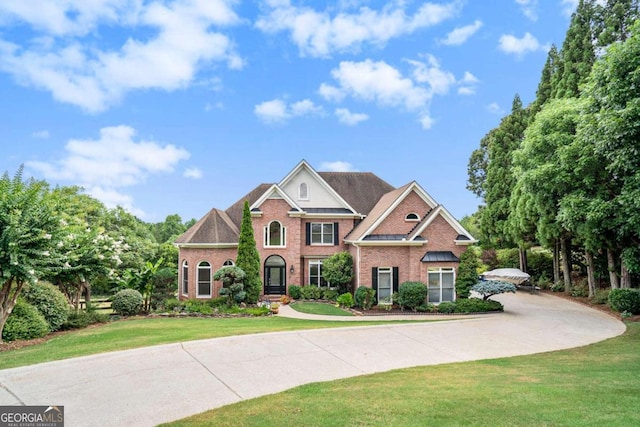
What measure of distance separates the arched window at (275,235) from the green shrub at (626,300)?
A: 18157 mm

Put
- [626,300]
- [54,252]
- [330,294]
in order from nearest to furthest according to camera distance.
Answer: [54,252] < [626,300] < [330,294]

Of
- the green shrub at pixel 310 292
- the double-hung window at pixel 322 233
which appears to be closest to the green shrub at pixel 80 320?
the green shrub at pixel 310 292

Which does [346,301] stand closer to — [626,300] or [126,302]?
[126,302]

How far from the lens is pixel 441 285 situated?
73.0ft

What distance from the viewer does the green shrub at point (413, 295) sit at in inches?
838

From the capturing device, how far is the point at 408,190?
23.7 meters

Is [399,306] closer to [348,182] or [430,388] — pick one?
[348,182]

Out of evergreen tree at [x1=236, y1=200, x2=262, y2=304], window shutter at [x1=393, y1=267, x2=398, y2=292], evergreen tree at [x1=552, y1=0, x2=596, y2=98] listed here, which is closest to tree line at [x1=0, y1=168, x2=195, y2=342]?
evergreen tree at [x1=236, y1=200, x2=262, y2=304]

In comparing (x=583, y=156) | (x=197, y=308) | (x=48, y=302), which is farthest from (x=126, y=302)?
(x=583, y=156)

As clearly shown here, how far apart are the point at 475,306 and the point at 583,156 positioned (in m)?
8.65

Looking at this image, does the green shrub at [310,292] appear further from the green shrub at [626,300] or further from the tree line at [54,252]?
the green shrub at [626,300]

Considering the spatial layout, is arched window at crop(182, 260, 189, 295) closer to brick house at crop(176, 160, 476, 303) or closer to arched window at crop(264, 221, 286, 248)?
brick house at crop(176, 160, 476, 303)

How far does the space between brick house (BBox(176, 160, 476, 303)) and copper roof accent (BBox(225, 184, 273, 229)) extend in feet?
0.22

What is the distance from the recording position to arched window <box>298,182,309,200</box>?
27.8 meters
